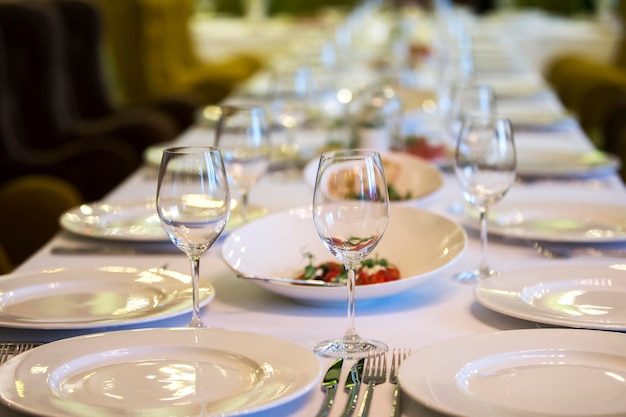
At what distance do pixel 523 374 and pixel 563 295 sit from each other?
0.32 metres

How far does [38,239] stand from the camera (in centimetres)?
272

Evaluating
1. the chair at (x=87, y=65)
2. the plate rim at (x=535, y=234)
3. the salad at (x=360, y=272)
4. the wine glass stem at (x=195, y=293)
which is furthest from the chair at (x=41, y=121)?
the wine glass stem at (x=195, y=293)

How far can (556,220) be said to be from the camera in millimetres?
1743

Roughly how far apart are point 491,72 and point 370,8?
15.1ft

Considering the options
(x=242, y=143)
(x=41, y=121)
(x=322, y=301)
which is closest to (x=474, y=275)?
(x=322, y=301)

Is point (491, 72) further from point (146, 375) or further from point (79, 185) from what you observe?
point (146, 375)

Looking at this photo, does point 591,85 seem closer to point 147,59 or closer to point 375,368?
point 147,59

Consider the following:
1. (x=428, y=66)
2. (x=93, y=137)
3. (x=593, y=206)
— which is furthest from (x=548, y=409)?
(x=428, y=66)

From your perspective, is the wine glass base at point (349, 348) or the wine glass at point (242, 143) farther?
the wine glass at point (242, 143)

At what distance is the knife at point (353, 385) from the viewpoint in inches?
37.2

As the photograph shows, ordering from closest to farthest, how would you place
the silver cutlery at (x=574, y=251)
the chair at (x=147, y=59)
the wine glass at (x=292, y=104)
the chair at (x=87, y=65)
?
the silver cutlery at (x=574, y=251)
the wine glass at (x=292, y=104)
the chair at (x=87, y=65)
the chair at (x=147, y=59)

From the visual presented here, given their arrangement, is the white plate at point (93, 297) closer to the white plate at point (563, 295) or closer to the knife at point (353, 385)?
the knife at point (353, 385)

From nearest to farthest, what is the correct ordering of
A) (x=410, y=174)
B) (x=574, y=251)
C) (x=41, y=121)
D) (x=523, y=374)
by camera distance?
1. (x=523, y=374)
2. (x=574, y=251)
3. (x=410, y=174)
4. (x=41, y=121)

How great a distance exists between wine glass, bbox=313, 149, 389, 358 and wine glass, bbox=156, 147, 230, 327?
0.41ft
